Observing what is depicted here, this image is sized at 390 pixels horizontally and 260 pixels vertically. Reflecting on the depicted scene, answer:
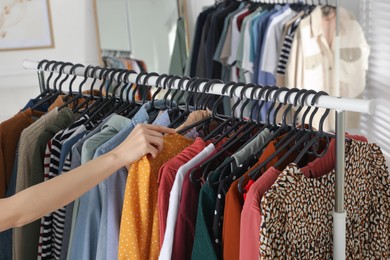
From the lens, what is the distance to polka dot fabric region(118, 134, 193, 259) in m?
1.06

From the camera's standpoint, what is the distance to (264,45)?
250 centimetres

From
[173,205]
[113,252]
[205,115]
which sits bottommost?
[113,252]

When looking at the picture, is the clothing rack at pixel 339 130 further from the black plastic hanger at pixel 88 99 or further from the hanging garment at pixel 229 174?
the black plastic hanger at pixel 88 99

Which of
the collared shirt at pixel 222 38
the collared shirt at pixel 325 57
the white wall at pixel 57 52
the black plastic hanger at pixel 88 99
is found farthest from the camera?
the white wall at pixel 57 52

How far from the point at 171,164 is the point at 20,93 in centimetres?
206

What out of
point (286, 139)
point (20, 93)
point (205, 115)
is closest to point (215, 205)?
point (286, 139)

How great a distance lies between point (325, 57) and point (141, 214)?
160 cm

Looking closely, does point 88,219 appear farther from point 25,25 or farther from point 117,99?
point 25,25

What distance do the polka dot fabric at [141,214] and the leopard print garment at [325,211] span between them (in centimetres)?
27

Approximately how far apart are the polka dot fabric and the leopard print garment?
0.87 feet

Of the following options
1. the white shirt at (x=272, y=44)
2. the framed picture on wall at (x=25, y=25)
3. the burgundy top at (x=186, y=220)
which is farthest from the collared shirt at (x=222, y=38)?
the burgundy top at (x=186, y=220)

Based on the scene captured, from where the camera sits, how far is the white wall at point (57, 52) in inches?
111

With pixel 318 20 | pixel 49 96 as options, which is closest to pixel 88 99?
pixel 49 96

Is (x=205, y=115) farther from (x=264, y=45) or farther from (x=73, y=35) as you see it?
(x=73, y=35)
